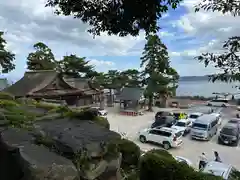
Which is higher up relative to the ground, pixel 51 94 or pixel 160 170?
pixel 51 94

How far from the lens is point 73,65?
1407 inches

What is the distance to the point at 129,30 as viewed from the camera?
12.1 feet

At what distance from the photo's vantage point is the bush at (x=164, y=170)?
5781 millimetres

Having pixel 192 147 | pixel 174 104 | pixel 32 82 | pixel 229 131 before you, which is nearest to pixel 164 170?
pixel 192 147

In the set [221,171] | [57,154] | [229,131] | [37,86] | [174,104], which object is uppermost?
[37,86]

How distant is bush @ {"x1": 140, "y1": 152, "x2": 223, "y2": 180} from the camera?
578 cm

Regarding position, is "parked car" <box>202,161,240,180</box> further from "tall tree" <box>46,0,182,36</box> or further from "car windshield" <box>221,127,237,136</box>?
"car windshield" <box>221,127,237,136</box>

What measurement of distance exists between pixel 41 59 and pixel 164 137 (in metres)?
20.5

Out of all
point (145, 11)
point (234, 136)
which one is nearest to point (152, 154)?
point (145, 11)

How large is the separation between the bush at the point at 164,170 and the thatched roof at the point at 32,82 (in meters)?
14.0

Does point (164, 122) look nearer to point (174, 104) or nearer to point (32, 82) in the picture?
point (32, 82)

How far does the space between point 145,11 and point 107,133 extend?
272 centimetres

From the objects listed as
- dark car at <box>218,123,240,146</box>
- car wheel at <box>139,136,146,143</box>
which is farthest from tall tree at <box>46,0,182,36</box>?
dark car at <box>218,123,240,146</box>

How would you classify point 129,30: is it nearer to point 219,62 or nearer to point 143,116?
point 219,62
